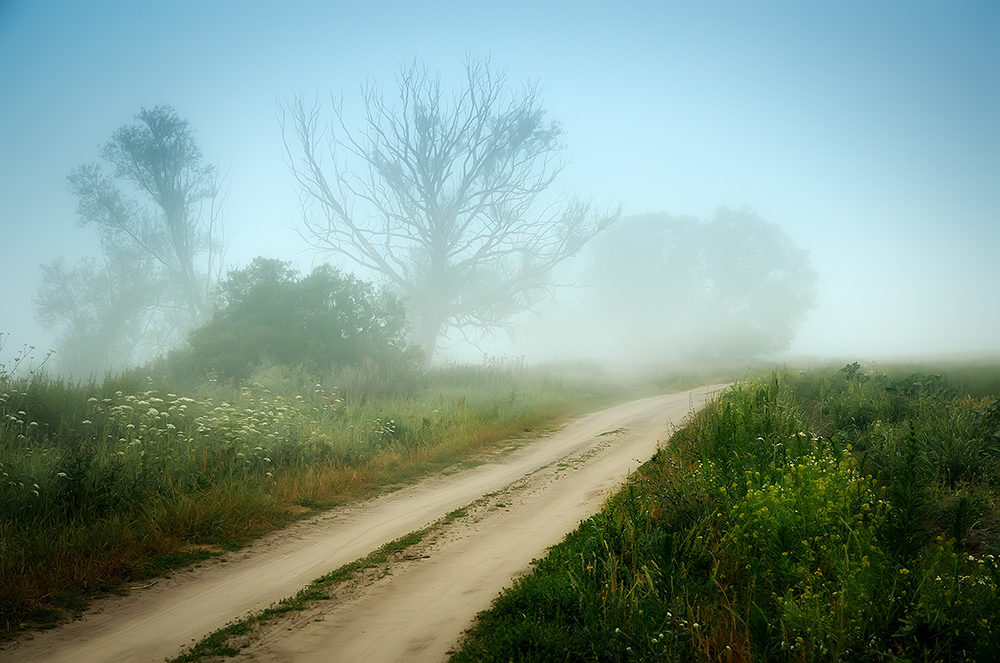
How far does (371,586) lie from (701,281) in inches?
1912

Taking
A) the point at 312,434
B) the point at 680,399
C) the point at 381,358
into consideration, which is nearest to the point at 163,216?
the point at 381,358

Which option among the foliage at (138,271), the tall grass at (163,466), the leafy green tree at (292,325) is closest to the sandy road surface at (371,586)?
the tall grass at (163,466)

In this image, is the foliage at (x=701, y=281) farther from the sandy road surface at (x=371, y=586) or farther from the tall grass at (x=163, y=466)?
the sandy road surface at (x=371, y=586)

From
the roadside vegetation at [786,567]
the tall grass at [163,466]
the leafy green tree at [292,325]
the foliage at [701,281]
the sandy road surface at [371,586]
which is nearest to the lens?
the roadside vegetation at [786,567]

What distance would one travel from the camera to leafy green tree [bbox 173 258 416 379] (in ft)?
61.8

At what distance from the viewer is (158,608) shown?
4.87m

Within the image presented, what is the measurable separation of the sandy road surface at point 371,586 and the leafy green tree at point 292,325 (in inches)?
465

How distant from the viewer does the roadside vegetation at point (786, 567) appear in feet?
10.8

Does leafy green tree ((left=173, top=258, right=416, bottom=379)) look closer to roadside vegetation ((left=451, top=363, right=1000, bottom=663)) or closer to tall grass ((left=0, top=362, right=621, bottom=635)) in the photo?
tall grass ((left=0, top=362, right=621, bottom=635))

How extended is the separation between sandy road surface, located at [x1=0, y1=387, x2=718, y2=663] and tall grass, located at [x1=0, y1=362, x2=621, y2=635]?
1.74ft

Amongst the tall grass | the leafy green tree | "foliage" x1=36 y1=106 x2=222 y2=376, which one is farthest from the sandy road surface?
"foliage" x1=36 y1=106 x2=222 y2=376

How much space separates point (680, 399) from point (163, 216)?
1234 inches

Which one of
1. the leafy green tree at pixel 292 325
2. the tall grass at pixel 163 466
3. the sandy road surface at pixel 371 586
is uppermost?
the leafy green tree at pixel 292 325

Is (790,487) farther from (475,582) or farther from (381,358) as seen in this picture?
(381,358)
